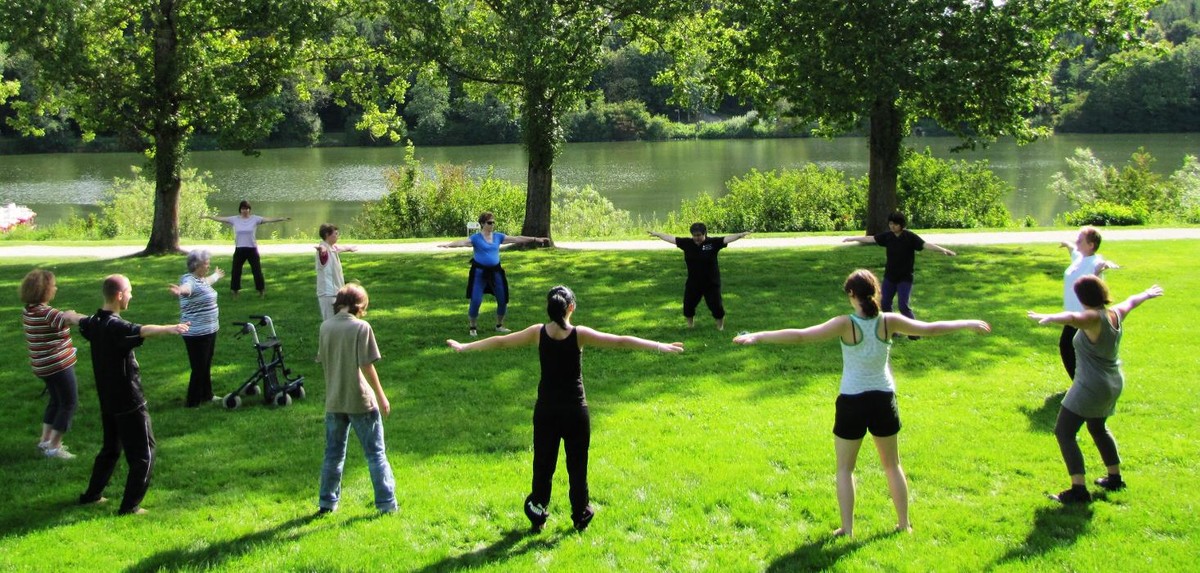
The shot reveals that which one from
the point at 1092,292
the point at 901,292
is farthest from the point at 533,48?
the point at 1092,292

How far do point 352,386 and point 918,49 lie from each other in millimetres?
14788

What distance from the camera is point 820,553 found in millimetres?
6418

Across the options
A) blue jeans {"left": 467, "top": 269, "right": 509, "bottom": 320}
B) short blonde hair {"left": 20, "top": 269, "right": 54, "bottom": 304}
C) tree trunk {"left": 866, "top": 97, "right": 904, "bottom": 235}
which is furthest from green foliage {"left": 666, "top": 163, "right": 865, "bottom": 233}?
short blonde hair {"left": 20, "top": 269, "right": 54, "bottom": 304}

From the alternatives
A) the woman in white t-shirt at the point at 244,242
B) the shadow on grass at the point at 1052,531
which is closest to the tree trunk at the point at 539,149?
the woman in white t-shirt at the point at 244,242

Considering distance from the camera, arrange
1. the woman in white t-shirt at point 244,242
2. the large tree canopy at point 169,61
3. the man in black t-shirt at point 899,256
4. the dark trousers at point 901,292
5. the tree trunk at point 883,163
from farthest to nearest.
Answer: the tree trunk at point 883,163 < the large tree canopy at point 169,61 < the woman in white t-shirt at point 244,242 < the dark trousers at point 901,292 < the man in black t-shirt at point 899,256

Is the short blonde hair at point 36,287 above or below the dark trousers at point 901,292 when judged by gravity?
above

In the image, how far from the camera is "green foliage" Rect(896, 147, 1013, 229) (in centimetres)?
3003

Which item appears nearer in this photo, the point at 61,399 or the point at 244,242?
the point at 61,399

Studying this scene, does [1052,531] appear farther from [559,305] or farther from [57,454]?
[57,454]

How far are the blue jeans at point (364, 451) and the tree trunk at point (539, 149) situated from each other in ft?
46.7

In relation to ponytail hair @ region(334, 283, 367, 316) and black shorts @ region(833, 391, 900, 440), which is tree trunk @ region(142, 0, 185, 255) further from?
black shorts @ region(833, 391, 900, 440)

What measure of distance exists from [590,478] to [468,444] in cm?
156

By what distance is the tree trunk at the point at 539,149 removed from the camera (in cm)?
2131

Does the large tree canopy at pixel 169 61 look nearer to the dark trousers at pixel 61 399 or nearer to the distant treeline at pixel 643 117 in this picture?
the dark trousers at pixel 61 399
